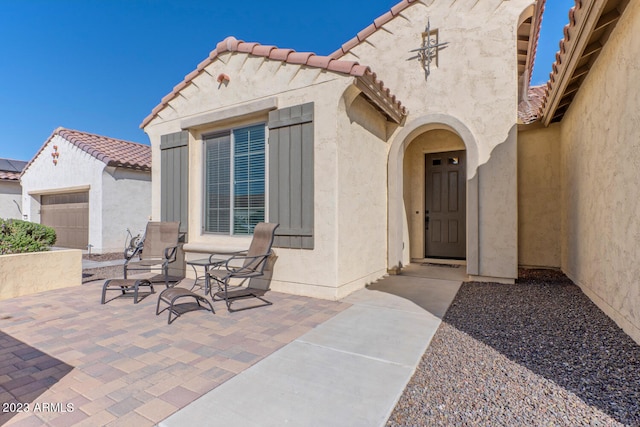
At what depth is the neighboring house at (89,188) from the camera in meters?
10.7

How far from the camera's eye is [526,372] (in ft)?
8.47

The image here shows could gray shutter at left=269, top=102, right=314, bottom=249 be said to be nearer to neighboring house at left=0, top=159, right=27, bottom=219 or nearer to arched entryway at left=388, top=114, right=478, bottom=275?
arched entryway at left=388, top=114, right=478, bottom=275

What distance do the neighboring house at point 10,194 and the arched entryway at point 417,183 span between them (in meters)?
16.5

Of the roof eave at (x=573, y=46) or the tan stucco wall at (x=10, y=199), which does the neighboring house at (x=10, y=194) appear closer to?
the tan stucco wall at (x=10, y=199)

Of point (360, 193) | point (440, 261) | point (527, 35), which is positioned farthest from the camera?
point (440, 261)

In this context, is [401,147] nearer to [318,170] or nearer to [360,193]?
[360,193]

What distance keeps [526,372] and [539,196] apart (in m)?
5.50

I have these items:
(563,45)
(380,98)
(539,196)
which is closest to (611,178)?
(563,45)

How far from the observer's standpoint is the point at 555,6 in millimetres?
6898

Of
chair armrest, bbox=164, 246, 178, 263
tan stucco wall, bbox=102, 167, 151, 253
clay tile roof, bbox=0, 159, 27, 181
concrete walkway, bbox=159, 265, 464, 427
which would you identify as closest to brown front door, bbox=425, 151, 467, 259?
concrete walkway, bbox=159, 265, 464, 427

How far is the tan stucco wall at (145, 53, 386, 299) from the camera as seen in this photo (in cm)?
488

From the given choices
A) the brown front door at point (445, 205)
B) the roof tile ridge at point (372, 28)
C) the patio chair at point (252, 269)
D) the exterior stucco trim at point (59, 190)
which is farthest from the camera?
the exterior stucco trim at point (59, 190)

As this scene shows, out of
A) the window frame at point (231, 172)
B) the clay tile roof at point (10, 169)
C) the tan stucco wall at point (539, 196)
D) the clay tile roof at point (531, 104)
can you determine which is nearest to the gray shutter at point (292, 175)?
the window frame at point (231, 172)

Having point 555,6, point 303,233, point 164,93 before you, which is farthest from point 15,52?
point 555,6
